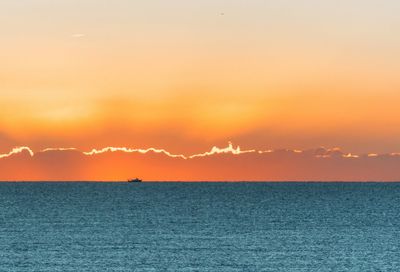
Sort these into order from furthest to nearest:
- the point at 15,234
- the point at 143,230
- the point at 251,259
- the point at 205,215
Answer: the point at 205,215 → the point at 143,230 → the point at 15,234 → the point at 251,259

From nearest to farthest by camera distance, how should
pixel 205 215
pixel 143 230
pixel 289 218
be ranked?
pixel 143 230
pixel 289 218
pixel 205 215

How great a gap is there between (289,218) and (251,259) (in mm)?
79481

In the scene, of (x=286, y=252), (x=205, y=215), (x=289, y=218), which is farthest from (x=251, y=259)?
(x=205, y=215)

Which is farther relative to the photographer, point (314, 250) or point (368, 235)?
point (368, 235)

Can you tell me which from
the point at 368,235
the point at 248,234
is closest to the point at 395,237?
the point at 368,235

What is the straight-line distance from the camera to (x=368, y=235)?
135375 millimetres

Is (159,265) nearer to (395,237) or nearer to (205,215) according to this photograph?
(395,237)

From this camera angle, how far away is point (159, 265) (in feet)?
303

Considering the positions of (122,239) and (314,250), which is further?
(122,239)

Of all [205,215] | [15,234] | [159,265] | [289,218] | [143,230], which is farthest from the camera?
[205,215]

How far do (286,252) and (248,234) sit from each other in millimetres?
31112

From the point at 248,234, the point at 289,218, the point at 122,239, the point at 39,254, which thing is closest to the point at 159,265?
the point at 39,254

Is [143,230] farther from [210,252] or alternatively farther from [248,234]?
[210,252]

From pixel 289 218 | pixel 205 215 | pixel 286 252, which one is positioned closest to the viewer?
pixel 286 252
